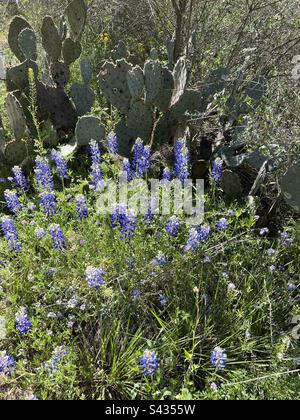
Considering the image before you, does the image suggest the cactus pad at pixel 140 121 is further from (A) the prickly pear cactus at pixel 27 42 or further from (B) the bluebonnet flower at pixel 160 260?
(B) the bluebonnet flower at pixel 160 260

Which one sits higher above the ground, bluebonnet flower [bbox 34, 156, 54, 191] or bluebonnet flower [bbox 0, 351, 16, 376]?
bluebonnet flower [bbox 34, 156, 54, 191]

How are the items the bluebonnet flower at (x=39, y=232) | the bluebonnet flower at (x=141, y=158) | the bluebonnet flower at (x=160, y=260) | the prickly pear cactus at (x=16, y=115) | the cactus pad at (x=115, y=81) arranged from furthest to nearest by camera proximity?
the cactus pad at (x=115, y=81) → the prickly pear cactus at (x=16, y=115) → the bluebonnet flower at (x=141, y=158) → the bluebonnet flower at (x=39, y=232) → the bluebonnet flower at (x=160, y=260)

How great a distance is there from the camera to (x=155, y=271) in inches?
100

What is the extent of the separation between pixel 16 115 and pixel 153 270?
174 centimetres

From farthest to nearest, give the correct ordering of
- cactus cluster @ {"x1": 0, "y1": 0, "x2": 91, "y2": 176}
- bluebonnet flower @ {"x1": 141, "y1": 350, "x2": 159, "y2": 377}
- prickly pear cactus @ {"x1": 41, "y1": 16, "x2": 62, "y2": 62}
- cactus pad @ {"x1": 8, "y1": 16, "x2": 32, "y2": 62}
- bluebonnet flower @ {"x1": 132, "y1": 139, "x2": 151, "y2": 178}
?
cactus pad @ {"x1": 8, "y1": 16, "x2": 32, "y2": 62} → prickly pear cactus @ {"x1": 41, "y1": 16, "x2": 62, "y2": 62} → cactus cluster @ {"x1": 0, "y1": 0, "x2": 91, "y2": 176} → bluebonnet flower @ {"x1": 132, "y1": 139, "x2": 151, "y2": 178} → bluebonnet flower @ {"x1": 141, "y1": 350, "x2": 159, "y2": 377}

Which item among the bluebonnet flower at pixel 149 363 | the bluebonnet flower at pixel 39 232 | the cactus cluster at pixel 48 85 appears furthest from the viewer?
the cactus cluster at pixel 48 85

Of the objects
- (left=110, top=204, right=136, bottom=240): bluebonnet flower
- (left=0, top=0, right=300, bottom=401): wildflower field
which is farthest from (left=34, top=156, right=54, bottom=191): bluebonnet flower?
(left=110, top=204, right=136, bottom=240): bluebonnet flower

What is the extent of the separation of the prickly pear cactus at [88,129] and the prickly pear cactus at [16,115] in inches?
17.3

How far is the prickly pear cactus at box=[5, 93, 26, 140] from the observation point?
3.36 metres

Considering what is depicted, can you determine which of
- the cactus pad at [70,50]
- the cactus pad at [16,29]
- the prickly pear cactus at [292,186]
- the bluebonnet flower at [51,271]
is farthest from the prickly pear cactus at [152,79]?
the bluebonnet flower at [51,271]

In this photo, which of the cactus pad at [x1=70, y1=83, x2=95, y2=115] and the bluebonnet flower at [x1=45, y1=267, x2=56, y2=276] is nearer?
the bluebonnet flower at [x1=45, y1=267, x2=56, y2=276]

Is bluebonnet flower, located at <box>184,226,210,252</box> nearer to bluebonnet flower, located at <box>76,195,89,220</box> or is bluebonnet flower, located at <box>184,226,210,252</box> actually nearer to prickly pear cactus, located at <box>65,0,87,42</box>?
bluebonnet flower, located at <box>76,195,89,220</box>

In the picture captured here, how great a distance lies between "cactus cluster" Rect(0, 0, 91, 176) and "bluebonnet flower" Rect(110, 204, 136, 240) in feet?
4.56

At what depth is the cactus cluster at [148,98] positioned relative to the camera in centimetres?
346
